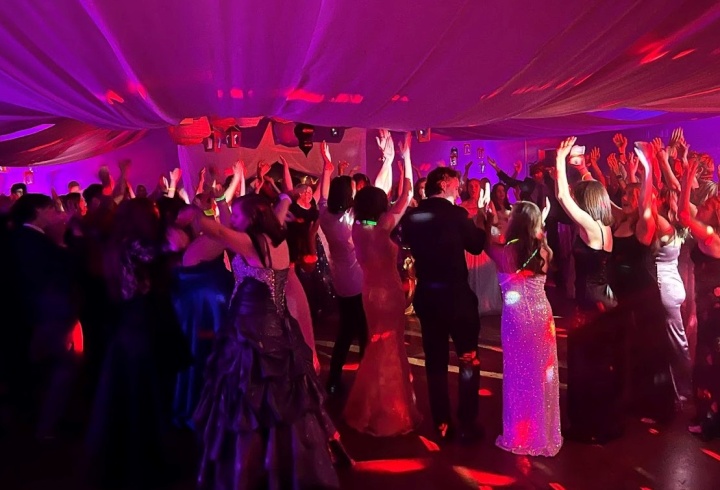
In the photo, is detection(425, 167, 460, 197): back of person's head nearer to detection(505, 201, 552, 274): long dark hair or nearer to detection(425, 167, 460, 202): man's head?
detection(425, 167, 460, 202): man's head

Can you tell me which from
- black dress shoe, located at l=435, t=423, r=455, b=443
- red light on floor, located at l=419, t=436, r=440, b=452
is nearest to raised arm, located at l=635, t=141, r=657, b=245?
black dress shoe, located at l=435, t=423, r=455, b=443

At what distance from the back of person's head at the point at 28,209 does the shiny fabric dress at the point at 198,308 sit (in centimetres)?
83

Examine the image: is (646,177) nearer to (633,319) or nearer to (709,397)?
(633,319)

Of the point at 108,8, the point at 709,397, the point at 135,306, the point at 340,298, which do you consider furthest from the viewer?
the point at 340,298

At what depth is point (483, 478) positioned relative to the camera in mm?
3084

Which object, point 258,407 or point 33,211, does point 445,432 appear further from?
point 33,211

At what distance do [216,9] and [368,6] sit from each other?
0.55 meters

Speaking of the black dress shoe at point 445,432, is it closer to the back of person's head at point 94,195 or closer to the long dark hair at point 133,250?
the long dark hair at point 133,250

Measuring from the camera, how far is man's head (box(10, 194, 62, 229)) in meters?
3.55

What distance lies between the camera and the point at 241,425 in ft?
8.93

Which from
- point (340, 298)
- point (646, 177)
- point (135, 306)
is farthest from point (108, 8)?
point (646, 177)

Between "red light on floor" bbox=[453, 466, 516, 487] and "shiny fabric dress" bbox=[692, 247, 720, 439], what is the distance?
50.5 inches

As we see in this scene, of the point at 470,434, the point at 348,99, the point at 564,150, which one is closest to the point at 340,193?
the point at 348,99

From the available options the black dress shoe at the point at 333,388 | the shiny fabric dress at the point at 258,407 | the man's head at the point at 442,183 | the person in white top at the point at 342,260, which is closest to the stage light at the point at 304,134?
the person in white top at the point at 342,260
